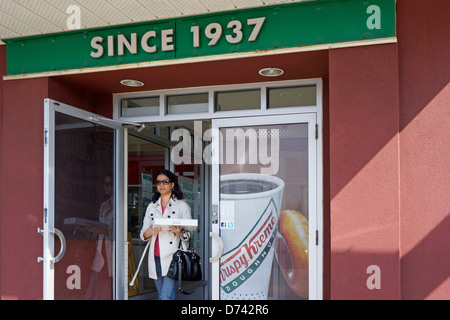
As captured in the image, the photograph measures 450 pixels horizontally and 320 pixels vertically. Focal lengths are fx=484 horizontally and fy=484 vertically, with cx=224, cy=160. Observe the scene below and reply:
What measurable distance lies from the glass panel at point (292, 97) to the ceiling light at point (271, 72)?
0.26m

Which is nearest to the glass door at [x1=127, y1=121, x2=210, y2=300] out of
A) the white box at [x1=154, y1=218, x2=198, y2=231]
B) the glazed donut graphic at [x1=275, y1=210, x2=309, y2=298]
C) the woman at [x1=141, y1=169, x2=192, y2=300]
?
the woman at [x1=141, y1=169, x2=192, y2=300]

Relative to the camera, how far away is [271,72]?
4645 mm

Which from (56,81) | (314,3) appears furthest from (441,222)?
(56,81)

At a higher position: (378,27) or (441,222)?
(378,27)

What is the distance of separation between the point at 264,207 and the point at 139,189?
2.01m

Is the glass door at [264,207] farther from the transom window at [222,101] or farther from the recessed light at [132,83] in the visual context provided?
the recessed light at [132,83]

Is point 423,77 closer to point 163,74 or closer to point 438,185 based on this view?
point 438,185

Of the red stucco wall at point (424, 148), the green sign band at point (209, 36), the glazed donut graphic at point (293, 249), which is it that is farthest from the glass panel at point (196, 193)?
the red stucco wall at point (424, 148)

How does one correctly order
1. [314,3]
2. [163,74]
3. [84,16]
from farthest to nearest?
[163,74], [84,16], [314,3]

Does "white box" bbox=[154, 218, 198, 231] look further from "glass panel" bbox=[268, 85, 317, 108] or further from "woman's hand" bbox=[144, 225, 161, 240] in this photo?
"glass panel" bbox=[268, 85, 317, 108]

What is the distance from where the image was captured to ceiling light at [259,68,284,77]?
15.0 ft

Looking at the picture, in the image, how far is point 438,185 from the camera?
385 centimetres

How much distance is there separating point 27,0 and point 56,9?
243mm
